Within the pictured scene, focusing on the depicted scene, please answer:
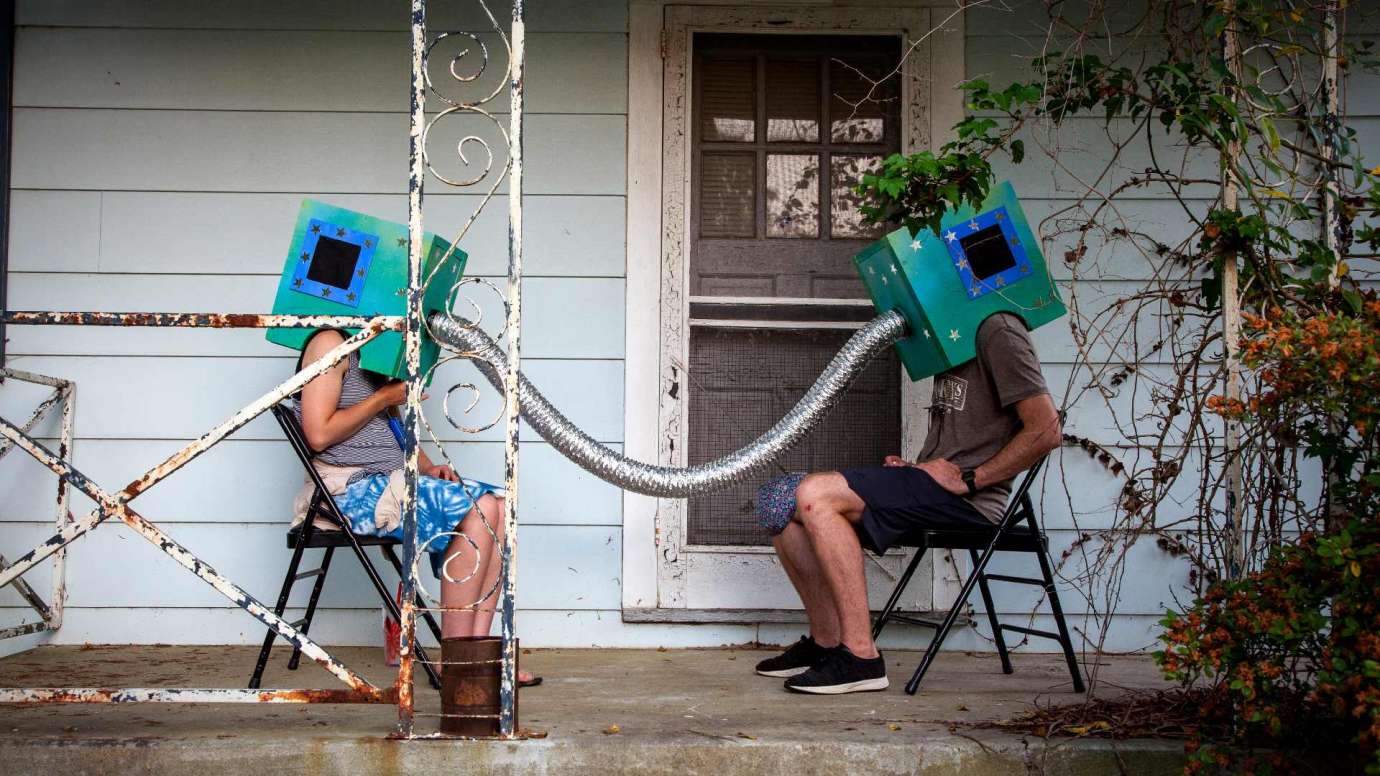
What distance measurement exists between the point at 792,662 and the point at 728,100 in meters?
2.01

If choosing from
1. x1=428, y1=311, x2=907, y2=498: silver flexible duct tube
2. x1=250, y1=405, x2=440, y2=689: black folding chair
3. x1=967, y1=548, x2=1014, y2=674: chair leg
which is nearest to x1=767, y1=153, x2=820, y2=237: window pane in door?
x1=428, y1=311, x2=907, y2=498: silver flexible duct tube

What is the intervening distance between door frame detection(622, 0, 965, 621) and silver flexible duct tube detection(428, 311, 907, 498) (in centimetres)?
54

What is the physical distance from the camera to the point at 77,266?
4426 mm

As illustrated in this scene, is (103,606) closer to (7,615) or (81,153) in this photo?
(7,615)

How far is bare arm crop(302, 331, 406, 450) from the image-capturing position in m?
3.57

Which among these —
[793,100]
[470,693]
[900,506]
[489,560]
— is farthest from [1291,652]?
[793,100]

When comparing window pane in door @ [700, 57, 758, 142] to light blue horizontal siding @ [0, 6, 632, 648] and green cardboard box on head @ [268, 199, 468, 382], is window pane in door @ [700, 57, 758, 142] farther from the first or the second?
green cardboard box on head @ [268, 199, 468, 382]

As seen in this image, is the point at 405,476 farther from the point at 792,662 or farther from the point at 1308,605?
the point at 1308,605

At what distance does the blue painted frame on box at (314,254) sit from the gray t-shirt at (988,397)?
177 cm

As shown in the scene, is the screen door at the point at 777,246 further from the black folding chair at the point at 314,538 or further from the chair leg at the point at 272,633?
the chair leg at the point at 272,633

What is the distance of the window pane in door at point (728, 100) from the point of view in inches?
179

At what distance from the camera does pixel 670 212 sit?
444 cm

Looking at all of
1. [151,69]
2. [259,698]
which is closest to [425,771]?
[259,698]

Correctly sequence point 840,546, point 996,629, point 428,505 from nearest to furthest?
point 428,505, point 840,546, point 996,629
